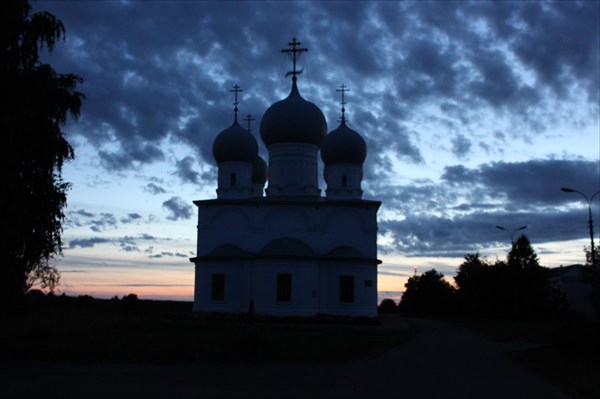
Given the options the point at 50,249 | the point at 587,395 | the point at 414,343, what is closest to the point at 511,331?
the point at 414,343

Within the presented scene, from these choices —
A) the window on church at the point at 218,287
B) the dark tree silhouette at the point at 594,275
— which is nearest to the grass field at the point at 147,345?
the dark tree silhouette at the point at 594,275

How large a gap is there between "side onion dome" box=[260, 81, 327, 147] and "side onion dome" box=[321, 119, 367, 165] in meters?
1.06

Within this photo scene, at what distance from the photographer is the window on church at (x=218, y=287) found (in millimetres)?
38938

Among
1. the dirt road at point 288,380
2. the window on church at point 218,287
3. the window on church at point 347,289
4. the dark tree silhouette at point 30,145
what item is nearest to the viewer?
the dirt road at point 288,380

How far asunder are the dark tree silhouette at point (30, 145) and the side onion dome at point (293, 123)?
24.2 metres

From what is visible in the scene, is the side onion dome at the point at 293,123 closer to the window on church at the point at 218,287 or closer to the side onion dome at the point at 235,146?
the side onion dome at the point at 235,146

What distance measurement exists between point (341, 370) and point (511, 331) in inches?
704

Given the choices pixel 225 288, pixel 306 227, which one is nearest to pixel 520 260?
pixel 306 227

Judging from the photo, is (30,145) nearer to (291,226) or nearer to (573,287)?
(291,226)

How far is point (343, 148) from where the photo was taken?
4369cm

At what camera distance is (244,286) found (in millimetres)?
38438

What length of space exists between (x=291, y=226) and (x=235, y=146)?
701 cm

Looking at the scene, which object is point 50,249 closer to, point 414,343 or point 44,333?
point 44,333

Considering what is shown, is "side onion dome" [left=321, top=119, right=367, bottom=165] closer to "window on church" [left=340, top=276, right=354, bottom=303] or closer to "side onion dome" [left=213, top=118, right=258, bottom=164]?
"side onion dome" [left=213, top=118, right=258, bottom=164]
